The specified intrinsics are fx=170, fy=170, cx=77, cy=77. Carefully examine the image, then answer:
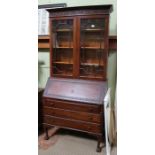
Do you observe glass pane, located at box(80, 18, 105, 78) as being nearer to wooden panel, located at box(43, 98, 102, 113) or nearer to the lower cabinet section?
the lower cabinet section

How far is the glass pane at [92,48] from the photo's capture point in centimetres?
221

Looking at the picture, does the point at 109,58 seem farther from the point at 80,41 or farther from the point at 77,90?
the point at 77,90

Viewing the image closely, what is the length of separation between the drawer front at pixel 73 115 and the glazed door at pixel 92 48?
485 millimetres

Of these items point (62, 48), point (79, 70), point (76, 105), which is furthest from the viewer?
point (62, 48)

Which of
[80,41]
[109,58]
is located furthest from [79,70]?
[109,58]

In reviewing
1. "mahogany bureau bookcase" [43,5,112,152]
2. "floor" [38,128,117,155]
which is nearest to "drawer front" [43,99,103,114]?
"mahogany bureau bookcase" [43,5,112,152]

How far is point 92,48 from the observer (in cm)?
229

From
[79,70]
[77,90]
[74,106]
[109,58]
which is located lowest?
[74,106]

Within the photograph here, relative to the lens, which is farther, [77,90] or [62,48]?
[62,48]

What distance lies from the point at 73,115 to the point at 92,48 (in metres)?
0.92

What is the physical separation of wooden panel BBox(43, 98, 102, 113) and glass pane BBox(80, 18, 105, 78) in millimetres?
407
